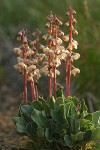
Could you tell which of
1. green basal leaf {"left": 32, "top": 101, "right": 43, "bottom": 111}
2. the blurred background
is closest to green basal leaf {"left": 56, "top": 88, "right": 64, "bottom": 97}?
green basal leaf {"left": 32, "top": 101, "right": 43, "bottom": 111}

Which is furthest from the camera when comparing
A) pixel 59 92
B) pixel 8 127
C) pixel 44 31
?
pixel 44 31

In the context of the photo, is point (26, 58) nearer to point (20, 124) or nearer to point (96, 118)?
point (20, 124)

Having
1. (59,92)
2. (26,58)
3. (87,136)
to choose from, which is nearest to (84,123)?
(87,136)

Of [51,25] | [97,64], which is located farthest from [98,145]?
[97,64]

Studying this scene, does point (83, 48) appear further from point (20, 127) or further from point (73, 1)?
point (20, 127)

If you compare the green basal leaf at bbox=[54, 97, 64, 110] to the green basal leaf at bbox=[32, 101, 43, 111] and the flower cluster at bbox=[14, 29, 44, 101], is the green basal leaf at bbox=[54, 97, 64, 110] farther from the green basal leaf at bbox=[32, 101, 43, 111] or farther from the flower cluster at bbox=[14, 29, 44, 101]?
the flower cluster at bbox=[14, 29, 44, 101]
